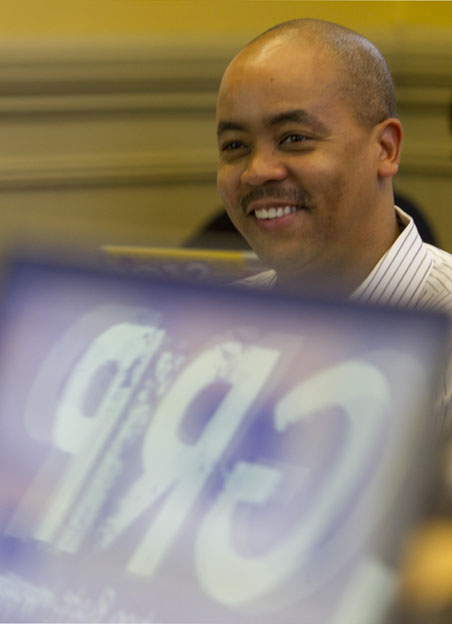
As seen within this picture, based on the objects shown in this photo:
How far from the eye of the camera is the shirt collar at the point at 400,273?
1.07 m

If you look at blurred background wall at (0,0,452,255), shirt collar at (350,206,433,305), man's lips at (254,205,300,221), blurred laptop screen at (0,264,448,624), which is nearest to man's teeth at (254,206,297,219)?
man's lips at (254,205,300,221)

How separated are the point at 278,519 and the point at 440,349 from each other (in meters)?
0.12

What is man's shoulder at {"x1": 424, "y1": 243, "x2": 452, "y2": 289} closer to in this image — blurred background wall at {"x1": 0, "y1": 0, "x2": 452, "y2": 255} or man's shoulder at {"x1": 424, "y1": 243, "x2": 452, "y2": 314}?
man's shoulder at {"x1": 424, "y1": 243, "x2": 452, "y2": 314}

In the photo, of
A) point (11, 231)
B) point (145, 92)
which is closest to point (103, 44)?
point (145, 92)

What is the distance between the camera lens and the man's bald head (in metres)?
1.16

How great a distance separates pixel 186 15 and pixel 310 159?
1.46 m

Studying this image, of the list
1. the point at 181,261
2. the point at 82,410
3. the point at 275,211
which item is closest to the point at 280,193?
the point at 275,211

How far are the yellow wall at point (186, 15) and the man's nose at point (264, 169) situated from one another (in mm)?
1391

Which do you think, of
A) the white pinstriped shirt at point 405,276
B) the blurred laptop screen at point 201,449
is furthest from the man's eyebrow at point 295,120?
the blurred laptop screen at point 201,449

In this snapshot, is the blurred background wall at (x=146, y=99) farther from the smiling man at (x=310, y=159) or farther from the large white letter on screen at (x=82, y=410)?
the large white letter on screen at (x=82, y=410)

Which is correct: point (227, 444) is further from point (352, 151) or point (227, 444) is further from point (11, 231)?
point (352, 151)

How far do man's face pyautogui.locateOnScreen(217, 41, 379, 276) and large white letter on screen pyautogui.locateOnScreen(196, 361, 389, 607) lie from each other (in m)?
0.63

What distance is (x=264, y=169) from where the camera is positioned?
3.72ft

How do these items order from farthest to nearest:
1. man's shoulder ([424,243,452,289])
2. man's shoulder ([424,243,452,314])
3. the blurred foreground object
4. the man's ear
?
the man's ear → man's shoulder ([424,243,452,289]) → man's shoulder ([424,243,452,314]) → the blurred foreground object
